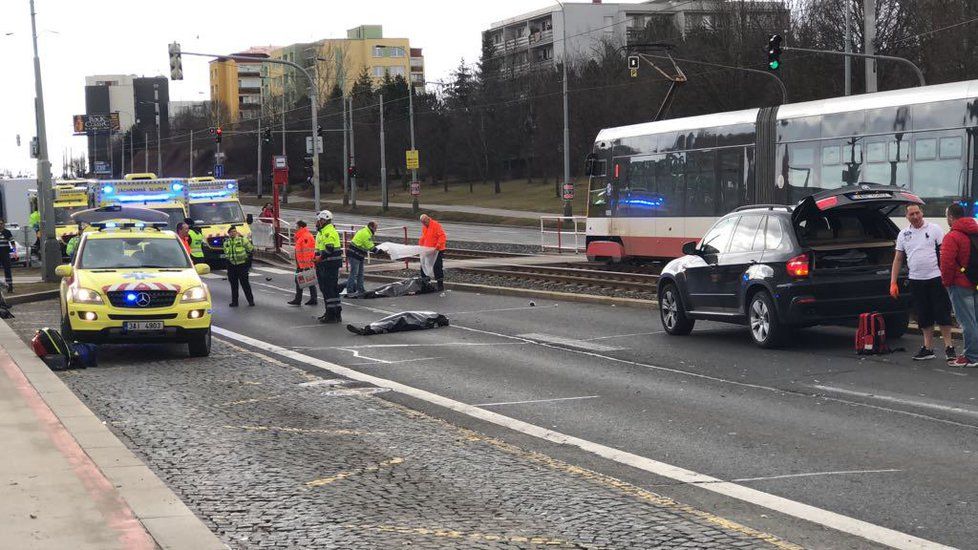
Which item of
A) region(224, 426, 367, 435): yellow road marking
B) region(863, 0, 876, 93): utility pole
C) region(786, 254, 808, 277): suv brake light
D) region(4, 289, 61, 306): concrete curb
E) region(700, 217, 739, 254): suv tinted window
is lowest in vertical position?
region(4, 289, 61, 306): concrete curb

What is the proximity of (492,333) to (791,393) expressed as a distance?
23.8 ft

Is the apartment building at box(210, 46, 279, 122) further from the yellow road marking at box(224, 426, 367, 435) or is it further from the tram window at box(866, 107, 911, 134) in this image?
the yellow road marking at box(224, 426, 367, 435)

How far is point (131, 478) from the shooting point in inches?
320

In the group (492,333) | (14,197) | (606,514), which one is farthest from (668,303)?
(14,197)

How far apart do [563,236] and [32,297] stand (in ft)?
91.3

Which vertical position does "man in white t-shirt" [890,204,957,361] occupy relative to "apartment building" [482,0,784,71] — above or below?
below

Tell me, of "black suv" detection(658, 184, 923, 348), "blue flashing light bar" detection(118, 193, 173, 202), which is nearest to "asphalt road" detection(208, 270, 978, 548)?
"black suv" detection(658, 184, 923, 348)

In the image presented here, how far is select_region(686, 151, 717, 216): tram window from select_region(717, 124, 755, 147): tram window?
428 millimetres

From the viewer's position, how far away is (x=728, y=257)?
16.3m

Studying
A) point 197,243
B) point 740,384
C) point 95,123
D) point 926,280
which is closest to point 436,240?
point 197,243

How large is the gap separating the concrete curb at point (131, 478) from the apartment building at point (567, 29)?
84.5 metres

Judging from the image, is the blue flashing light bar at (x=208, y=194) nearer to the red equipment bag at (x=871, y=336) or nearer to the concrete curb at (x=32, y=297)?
the concrete curb at (x=32, y=297)

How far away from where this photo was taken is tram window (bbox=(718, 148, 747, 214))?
25.6m

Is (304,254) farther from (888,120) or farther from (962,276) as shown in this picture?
(962,276)
